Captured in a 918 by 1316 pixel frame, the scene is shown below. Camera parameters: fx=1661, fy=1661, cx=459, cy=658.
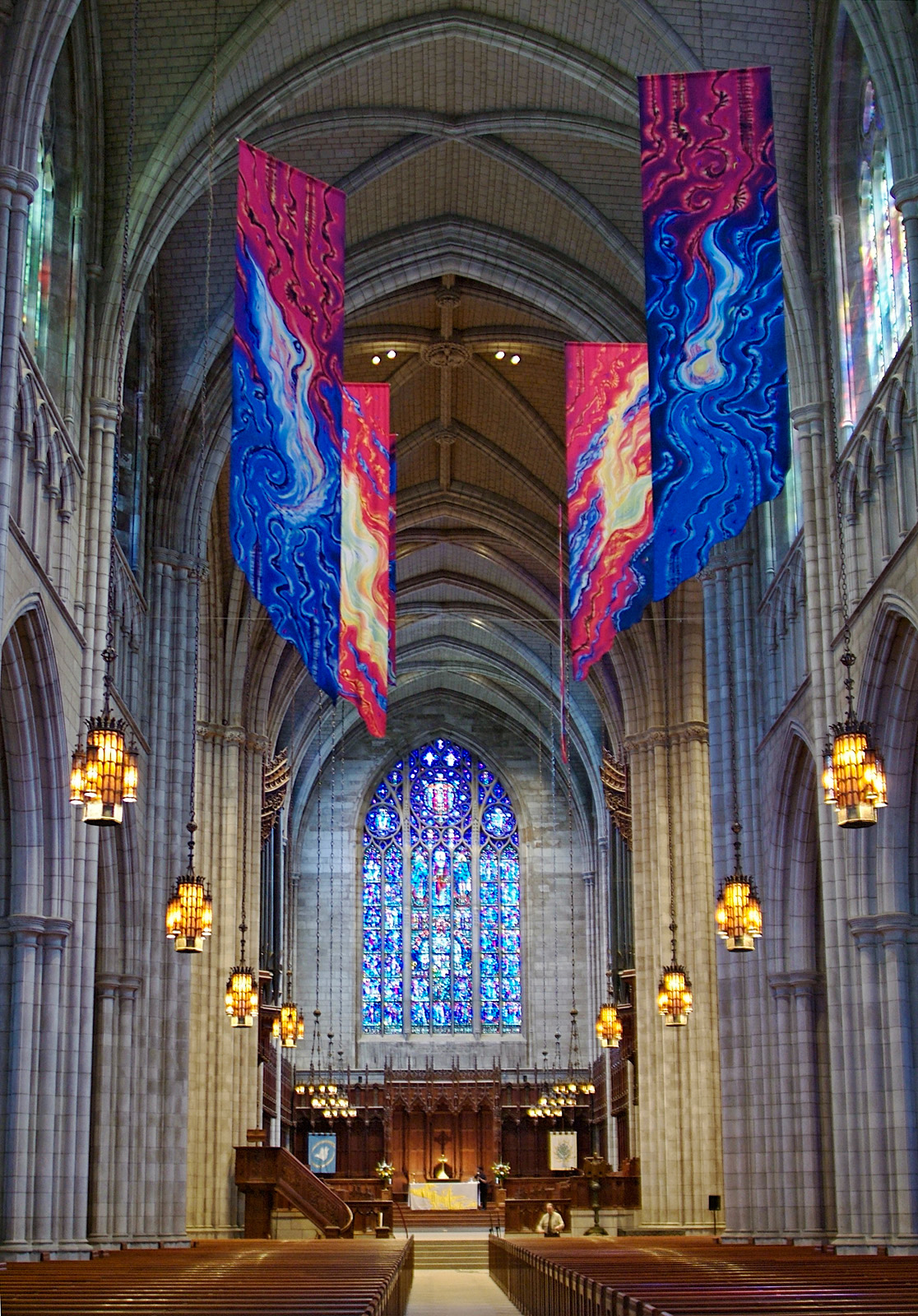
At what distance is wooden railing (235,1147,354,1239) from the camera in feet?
106

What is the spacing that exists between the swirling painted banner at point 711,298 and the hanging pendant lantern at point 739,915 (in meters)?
7.53

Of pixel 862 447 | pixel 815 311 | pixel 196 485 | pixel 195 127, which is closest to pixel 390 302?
pixel 196 485

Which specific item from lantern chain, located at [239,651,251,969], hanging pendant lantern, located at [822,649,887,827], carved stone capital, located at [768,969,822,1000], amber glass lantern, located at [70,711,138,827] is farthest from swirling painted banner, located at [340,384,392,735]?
lantern chain, located at [239,651,251,969]

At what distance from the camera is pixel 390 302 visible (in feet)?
104

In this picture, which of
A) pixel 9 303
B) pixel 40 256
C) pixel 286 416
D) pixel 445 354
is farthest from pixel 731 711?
pixel 9 303

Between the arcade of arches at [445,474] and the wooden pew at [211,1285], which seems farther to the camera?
the arcade of arches at [445,474]

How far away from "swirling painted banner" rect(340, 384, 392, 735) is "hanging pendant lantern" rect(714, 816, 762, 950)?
17.4ft

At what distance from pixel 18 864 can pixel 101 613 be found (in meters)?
3.45

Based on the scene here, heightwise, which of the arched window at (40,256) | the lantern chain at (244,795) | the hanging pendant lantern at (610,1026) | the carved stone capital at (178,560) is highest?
the arched window at (40,256)

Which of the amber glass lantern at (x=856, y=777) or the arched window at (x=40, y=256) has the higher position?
the arched window at (x=40, y=256)

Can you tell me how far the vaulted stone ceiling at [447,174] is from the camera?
880 inches

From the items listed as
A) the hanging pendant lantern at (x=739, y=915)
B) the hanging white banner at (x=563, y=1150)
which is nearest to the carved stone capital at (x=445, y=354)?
the hanging pendant lantern at (x=739, y=915)

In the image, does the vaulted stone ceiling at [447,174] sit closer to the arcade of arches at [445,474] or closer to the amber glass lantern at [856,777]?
the arcade of arches at [445,474]

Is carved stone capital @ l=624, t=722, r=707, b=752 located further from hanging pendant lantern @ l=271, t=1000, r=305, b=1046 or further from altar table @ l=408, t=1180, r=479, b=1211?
altar table @ l=408, t=1180, r=479, b=1211
